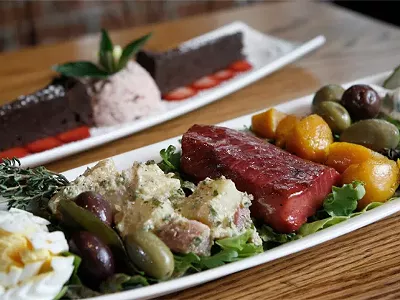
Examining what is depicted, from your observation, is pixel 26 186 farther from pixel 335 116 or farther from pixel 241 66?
pixel 241 66

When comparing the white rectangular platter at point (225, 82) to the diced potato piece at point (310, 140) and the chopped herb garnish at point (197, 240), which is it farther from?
the chopped herb garnish at point (197, 240)

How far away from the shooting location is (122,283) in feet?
6.19

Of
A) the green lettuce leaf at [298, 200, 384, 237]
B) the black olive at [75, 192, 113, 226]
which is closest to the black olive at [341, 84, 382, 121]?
the green lettuce leaf at [298, 200, 384, 237]

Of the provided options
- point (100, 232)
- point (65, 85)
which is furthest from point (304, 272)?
point (65, 85)

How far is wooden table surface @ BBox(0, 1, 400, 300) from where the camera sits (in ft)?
6.69

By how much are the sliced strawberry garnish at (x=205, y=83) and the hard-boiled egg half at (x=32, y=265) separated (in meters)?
2.30

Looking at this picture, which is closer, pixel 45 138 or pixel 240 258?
pixel 240 258

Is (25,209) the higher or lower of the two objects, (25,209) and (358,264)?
the higher

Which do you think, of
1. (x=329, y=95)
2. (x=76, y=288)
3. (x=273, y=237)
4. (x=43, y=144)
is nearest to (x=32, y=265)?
(x=76, y=288)

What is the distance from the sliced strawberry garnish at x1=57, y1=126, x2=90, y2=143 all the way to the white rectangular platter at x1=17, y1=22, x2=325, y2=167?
4 centimetres

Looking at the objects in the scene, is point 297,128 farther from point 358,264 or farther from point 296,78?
point 296,78

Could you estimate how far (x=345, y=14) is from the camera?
5.11 m

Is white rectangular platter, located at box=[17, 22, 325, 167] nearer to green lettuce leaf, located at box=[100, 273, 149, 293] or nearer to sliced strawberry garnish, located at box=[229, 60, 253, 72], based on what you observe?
sliced strawberry garnish, located at box=[229, 60, 253, 72]

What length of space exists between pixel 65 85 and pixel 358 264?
2.00m
